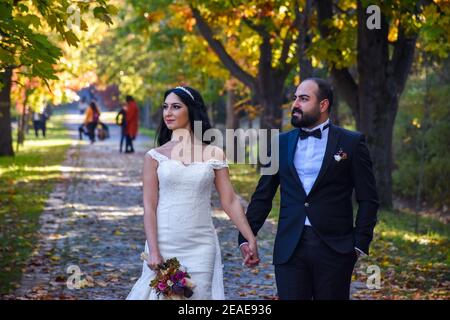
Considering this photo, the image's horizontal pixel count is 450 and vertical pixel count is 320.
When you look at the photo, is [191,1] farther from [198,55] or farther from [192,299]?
[192,299]

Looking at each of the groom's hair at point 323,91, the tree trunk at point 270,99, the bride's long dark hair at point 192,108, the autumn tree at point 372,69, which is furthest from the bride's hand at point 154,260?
the tree trunk at point 270,99

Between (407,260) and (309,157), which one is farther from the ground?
(309,157)

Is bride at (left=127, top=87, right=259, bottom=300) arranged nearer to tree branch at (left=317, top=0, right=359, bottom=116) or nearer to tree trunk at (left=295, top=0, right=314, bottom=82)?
tree trunk at (left=295, top=0, right=314, bottom=82)

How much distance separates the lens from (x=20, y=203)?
18.5 meters

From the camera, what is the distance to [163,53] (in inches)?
1673

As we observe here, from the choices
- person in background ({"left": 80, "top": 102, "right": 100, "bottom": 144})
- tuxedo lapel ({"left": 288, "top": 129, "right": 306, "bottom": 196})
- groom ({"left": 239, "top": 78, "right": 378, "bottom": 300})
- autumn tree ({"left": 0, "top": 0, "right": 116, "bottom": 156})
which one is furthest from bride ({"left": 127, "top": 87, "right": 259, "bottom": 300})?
person in background ({"left": 80, "top": 102, "right": 100, "bottom": 144})

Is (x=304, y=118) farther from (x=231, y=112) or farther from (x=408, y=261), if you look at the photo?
(x=231, y=112)

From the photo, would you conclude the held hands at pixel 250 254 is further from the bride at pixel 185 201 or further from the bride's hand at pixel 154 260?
the bride's hand at pixel 154 260

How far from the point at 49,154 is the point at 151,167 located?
2994 centimetres

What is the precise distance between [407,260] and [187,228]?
7635 millimetres

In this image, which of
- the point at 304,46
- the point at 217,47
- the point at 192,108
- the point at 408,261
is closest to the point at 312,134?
the point at 192,108

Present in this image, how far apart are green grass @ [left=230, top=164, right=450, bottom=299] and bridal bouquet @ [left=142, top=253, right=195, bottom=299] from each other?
4636 millimetres

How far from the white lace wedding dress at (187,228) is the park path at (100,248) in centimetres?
392

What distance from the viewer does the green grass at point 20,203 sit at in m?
12.0
